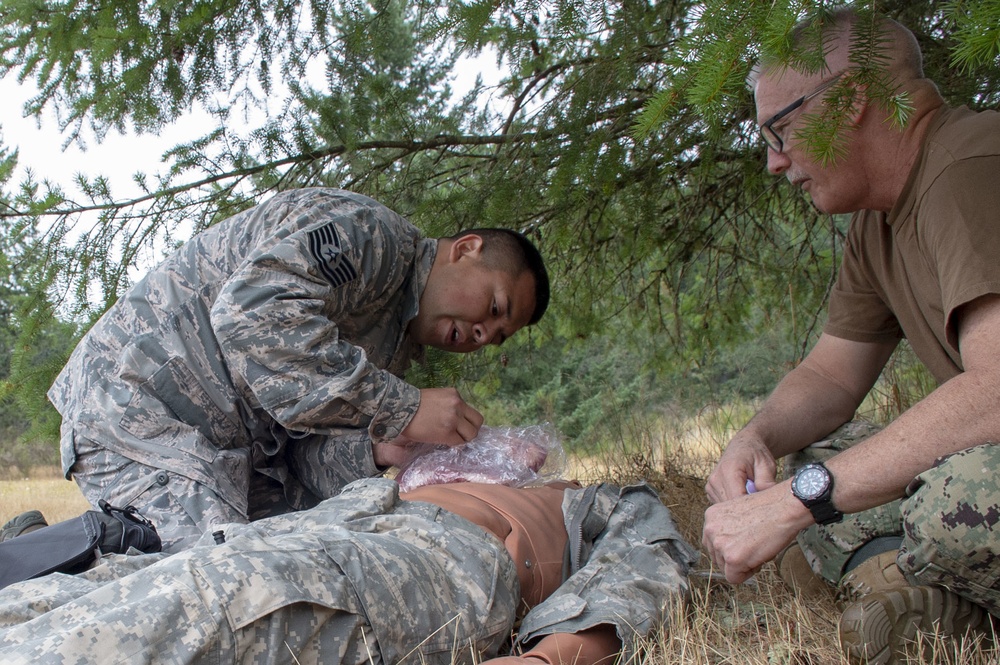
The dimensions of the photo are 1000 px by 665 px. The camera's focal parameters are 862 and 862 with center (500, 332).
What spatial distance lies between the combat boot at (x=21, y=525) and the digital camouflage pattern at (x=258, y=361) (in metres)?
0.26

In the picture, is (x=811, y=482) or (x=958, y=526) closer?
(x=958, y=526)

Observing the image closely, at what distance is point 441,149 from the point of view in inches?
171

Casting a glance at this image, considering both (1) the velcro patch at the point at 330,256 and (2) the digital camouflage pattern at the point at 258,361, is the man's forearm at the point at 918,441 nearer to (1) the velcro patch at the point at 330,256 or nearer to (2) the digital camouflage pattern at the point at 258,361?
(2) the digital camouflage pattern at the point at 258,361

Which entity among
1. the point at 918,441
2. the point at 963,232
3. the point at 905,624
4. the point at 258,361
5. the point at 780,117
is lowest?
the point at 905,624

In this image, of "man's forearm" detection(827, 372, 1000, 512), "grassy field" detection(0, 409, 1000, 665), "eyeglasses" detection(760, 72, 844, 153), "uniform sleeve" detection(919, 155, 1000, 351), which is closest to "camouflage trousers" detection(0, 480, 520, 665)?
"grassy field" detection(0, 409, 1000, 665)

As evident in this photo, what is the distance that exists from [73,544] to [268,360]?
2.82 ft

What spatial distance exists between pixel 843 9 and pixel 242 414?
2.29 m

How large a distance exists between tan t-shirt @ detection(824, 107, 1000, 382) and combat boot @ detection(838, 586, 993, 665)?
61 centimetres

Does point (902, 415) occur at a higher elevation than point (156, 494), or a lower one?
higher

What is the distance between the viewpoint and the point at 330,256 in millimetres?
2852

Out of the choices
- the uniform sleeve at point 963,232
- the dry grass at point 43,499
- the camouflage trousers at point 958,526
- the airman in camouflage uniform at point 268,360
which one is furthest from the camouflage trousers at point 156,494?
the dry grass at point 43,499

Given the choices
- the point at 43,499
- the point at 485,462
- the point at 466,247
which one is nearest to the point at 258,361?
the point at 485,462

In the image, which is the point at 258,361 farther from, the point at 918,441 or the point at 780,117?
the point at 918,441

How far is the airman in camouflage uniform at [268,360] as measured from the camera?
2715 millimetres
